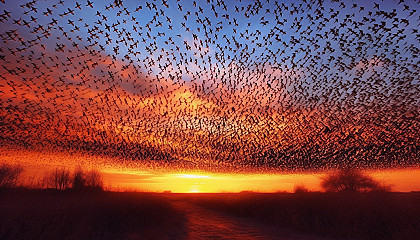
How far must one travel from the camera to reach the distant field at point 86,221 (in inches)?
422

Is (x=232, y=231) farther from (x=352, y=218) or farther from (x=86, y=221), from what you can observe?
(x=86, y=221)

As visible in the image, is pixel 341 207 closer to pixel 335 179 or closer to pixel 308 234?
pixel 308 234

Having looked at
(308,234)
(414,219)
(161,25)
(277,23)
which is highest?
(277,23)

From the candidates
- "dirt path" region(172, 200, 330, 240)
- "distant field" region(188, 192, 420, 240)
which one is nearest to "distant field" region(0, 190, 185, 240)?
"dirt path" region(172, 200, 330, 240)

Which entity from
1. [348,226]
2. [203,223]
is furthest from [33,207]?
[348,226]

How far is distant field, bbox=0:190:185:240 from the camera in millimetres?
10719

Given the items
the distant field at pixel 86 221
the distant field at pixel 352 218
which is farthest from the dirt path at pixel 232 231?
the distant field at pixel 352 218

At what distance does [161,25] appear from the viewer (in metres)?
8.40

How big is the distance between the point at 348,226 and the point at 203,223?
27.9 ft

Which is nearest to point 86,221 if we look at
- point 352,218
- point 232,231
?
point 232,231

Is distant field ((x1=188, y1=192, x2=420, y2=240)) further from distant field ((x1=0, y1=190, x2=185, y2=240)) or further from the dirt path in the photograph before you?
distant field ((x1=0, y1=190, x2=185, y2=240))

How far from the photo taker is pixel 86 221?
493 inches

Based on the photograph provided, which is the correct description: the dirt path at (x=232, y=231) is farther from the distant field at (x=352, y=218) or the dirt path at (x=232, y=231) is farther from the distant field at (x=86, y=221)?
the distant field at (x=352, y=218)

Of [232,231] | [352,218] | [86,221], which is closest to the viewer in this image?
[86,221]
